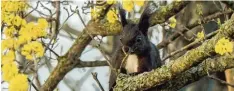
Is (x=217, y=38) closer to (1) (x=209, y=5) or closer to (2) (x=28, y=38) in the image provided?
(2) (x=28, y=38)

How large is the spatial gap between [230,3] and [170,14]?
0.38 metres

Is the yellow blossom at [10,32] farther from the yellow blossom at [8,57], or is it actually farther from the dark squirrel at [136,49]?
the dark squirrel at [136,49]

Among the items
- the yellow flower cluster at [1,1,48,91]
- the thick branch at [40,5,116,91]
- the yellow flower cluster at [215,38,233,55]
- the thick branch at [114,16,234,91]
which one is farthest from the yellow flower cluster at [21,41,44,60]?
the thick branch at [40,5,116,91]

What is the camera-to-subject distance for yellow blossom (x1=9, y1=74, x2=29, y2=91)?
65.1 inches

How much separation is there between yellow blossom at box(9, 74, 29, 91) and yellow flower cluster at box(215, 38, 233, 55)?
651mm

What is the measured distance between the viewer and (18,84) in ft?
5.42

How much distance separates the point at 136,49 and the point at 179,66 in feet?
1.55

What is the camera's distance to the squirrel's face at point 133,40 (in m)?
2.06

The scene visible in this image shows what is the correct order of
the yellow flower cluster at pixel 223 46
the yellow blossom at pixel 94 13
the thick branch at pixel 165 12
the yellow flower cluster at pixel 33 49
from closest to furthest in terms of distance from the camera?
1. the yellow flower cluster at pixel 223 46
2. the yellow flower cluster at pixel 33 49
3. the yellow blossom at pixel 94 13
4. the thick branch at pixel 165 12

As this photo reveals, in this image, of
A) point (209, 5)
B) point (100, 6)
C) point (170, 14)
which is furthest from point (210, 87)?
point (100, 6)

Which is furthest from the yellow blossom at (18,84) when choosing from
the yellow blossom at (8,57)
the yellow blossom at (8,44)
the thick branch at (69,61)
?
the thick branch at (69,61)

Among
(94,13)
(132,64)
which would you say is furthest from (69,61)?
(132,64)

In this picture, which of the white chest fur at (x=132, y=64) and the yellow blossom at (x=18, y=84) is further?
the white chest fur at (x=132, y=64)

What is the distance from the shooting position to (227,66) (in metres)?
1.73
